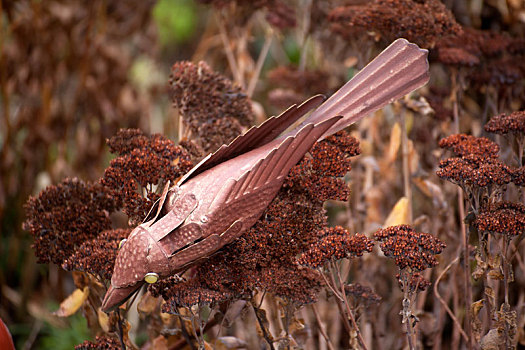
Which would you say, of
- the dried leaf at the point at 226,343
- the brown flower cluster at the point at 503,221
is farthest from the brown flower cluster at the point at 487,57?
the dried leaf at the point at 226,343

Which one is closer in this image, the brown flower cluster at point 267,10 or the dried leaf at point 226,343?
the dried leaf at point 226,343

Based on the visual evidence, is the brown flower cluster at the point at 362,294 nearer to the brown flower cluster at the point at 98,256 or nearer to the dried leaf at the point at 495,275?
the dried leaf at the point at 495,275

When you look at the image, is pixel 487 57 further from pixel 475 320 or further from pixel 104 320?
pixel 104 320

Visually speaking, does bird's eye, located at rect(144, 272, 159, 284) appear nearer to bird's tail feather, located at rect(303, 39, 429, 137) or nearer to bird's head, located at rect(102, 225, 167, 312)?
bird's head, located at rect(102, 225, 167, 312)

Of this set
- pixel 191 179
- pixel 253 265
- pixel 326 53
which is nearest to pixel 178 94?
pixel 191 179

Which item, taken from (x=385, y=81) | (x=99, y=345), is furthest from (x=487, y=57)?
(x=99, y=345)
